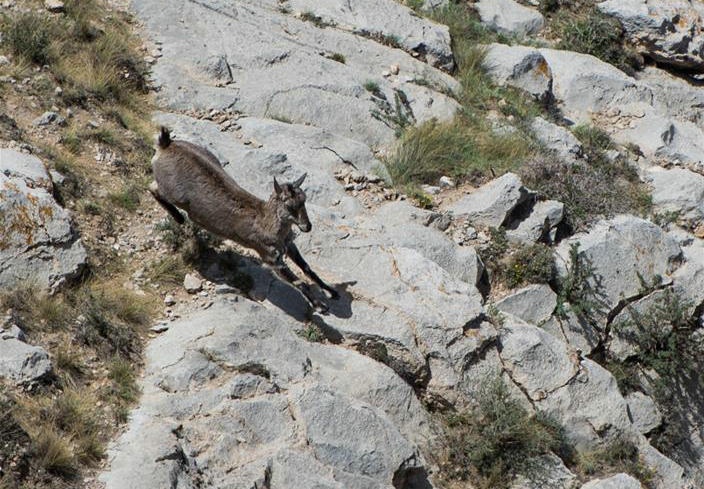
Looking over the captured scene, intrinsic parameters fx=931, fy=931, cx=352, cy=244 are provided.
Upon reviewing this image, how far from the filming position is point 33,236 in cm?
913

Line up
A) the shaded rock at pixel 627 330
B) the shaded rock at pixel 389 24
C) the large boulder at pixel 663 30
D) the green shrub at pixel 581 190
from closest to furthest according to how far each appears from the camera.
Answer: the shaded rock at pixel 627 330
the green shrub at pixel 581 190
the shaded rock at pixel 389 24
the large boulder at pixel 663 30

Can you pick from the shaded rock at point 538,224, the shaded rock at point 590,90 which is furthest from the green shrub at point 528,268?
the shaded rock at point 590,90

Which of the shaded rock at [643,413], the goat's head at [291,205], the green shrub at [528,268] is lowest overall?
the shaded rock at [643,413]

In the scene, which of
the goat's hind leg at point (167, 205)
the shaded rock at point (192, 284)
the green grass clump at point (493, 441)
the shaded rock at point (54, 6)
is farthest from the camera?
the shaded rock at point (54, 6)

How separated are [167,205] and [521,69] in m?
7.76

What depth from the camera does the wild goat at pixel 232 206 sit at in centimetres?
958

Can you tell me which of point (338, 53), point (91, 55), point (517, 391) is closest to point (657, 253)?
point (517, 391)

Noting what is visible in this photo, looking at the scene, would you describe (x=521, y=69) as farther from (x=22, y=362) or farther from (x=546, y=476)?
(x=22, y=362)

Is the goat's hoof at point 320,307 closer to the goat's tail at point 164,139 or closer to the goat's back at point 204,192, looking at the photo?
the goat's back at point 204,192

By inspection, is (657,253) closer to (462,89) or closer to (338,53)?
(462,89)

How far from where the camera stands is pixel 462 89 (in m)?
15.0

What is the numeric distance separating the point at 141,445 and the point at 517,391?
4209 millimetres

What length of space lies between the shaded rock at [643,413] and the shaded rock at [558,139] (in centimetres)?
414

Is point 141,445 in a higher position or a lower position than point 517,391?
higher
